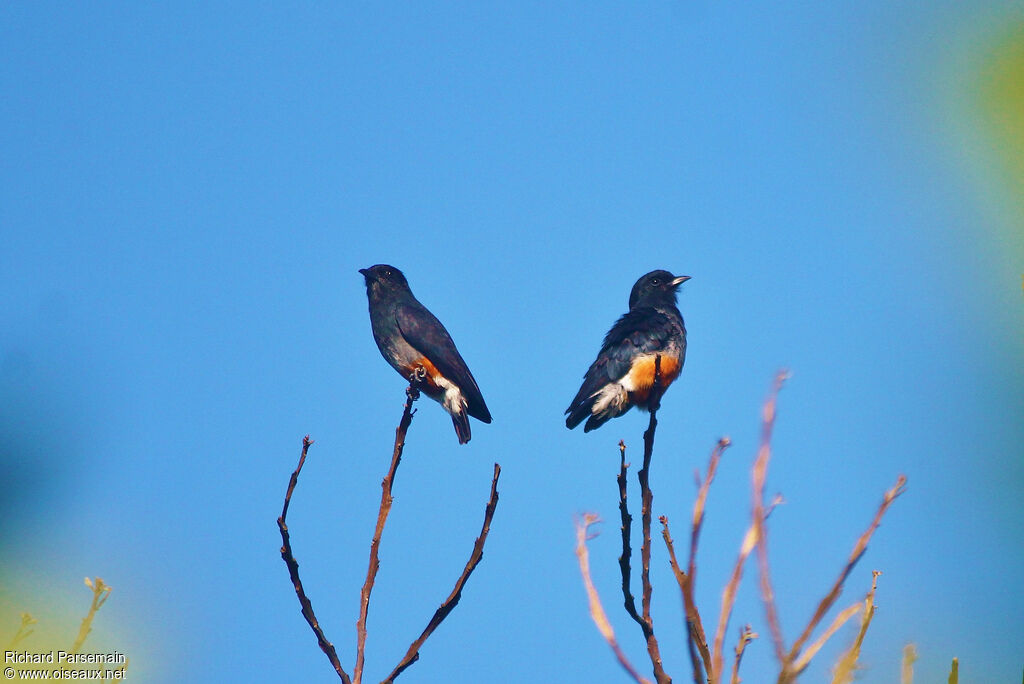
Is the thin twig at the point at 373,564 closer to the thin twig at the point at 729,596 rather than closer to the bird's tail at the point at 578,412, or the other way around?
the thin twig at the point at 729,596

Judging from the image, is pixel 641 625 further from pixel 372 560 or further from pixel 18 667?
pixel 18 667

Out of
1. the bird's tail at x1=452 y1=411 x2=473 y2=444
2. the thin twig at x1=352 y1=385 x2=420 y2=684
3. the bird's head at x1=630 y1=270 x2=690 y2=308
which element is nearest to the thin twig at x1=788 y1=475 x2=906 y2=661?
the thin twig at x1=352 y1=385 x2=420 y2=684

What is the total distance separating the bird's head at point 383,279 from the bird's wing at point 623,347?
246cm

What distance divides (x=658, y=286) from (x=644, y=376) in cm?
166

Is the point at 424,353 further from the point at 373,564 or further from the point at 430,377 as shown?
the point at 373,564

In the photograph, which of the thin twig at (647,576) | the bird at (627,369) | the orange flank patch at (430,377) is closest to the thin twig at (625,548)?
the thin twig at (647,576)

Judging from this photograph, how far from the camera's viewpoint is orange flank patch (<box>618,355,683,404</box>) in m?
6.55

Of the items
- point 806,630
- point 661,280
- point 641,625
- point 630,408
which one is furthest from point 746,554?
point 661,280

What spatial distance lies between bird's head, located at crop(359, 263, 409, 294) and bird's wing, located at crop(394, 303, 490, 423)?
0.48 m

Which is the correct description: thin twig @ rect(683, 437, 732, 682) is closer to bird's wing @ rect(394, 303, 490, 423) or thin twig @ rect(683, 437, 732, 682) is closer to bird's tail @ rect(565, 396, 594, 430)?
bird's tail @ rect(565, 396, 594, 430)

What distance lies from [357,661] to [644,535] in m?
0.77

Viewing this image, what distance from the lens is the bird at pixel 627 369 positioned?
6633 millimetres

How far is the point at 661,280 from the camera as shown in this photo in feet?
26.4

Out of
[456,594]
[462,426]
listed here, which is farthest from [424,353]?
[456,594]
